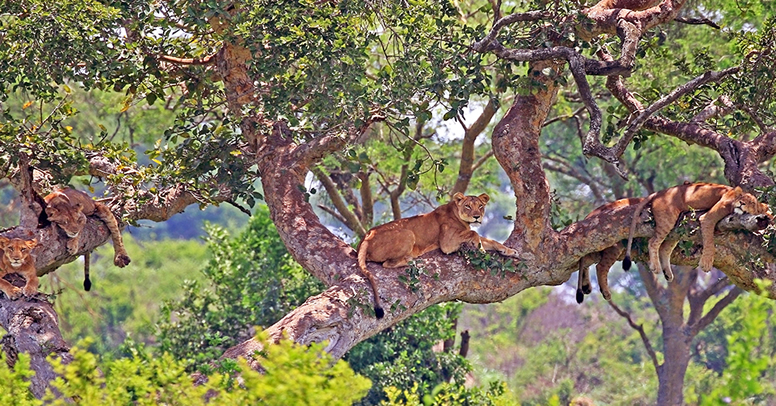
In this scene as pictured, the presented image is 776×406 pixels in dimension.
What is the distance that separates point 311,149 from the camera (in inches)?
338

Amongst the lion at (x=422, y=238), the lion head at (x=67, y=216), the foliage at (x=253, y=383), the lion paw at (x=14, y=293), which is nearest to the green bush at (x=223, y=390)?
the foliage at (x=253, y=383)

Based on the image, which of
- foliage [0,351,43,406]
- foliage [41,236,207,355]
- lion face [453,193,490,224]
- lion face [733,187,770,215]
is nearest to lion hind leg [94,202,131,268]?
lion face [453,193,490,224]

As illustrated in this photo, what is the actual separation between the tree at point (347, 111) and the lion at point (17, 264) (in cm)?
25

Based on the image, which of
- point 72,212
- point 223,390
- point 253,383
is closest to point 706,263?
point 223,390

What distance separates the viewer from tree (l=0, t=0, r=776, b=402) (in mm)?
7770

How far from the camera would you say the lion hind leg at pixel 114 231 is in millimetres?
8188

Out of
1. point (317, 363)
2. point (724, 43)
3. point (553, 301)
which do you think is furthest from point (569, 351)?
point (317, 363)

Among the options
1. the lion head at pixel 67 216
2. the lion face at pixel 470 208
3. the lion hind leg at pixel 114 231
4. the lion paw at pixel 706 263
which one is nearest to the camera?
the lion paw at pixel 706 263

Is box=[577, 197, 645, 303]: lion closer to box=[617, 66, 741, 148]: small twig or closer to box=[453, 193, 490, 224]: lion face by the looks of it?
box=[617, 66, 741, 148]: small twig

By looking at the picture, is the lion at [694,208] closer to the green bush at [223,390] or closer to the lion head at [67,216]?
the green bush at [223,390]

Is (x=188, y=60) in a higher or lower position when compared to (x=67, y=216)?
higher

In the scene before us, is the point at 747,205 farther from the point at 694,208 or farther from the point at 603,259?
the point at 603,259

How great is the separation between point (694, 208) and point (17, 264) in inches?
200

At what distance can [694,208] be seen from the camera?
7723mm
